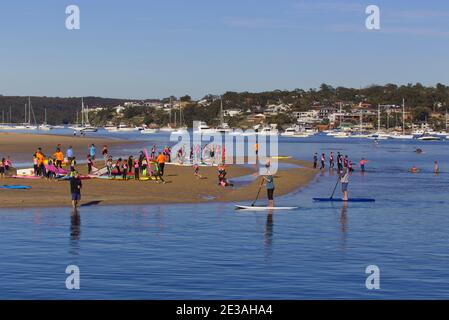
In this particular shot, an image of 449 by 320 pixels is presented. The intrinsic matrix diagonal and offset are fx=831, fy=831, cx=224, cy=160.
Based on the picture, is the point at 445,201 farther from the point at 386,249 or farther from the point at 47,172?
the point at 47,172

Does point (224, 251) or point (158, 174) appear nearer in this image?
point (224, 251)

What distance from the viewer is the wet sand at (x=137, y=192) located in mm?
35094

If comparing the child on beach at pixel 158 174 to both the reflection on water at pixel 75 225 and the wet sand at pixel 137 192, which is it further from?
the reflection on water at pixel 75 225

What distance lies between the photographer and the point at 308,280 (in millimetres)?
19953

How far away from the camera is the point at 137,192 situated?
128 feet

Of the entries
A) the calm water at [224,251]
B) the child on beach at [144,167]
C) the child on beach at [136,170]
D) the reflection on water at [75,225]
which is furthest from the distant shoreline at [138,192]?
the calm water at [224,251]

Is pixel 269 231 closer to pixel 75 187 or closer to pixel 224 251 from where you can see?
pixel 224 251

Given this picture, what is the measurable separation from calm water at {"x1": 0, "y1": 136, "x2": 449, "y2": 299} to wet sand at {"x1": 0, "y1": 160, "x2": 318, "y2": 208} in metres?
1.83

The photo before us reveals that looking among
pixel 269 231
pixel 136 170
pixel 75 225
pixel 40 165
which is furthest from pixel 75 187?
pixel 40 165

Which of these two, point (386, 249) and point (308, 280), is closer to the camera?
point (308, 280)

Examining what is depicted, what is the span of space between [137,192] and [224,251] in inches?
612

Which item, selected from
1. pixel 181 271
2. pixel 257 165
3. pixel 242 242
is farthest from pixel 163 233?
pixel 257 165

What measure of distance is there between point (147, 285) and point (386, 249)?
344 inches

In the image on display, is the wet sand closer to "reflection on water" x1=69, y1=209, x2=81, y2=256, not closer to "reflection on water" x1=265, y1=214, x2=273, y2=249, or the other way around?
"reflection on water" x1=69, y1=209, x2=81, y2=256
